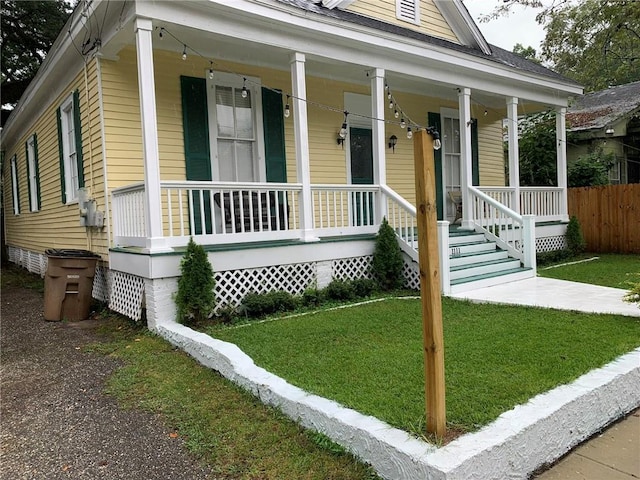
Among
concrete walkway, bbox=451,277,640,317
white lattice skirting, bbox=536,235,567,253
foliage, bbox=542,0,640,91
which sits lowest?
concrete walkway, bbox=451,277,640,317

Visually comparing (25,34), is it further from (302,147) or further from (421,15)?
(302,147)

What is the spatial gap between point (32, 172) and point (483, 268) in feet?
33.3

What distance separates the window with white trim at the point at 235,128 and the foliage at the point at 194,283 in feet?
7.81

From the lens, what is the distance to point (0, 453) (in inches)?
108

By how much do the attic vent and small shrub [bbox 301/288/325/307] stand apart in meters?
6.05

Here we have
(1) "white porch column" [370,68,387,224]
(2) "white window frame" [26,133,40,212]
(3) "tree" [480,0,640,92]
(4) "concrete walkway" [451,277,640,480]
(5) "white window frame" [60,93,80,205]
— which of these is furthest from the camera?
(3) "tree" [480,0,640,92]

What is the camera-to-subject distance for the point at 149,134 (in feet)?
16.4

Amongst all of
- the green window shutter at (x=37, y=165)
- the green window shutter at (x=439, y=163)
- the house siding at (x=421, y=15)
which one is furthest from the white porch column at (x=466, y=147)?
the green window shutter at (x=37, y=165)

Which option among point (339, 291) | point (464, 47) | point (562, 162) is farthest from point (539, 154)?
point (339, 291)

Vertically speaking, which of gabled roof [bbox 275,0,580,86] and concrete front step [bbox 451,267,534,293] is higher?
gabled roof [bbox 275,0,580,86]

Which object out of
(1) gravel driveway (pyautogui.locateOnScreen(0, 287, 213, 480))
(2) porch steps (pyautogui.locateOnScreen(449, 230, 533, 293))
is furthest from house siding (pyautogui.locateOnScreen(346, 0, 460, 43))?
(1) gravel driveway (pyautogui.locateOnScreen(0, 287, 213, 480))

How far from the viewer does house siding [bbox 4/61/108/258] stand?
646 cm

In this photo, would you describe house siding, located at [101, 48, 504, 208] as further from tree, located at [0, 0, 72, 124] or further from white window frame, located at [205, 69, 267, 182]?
tree, located at [0, 0, 72, 124]

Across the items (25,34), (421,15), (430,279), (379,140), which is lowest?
(430,279)
